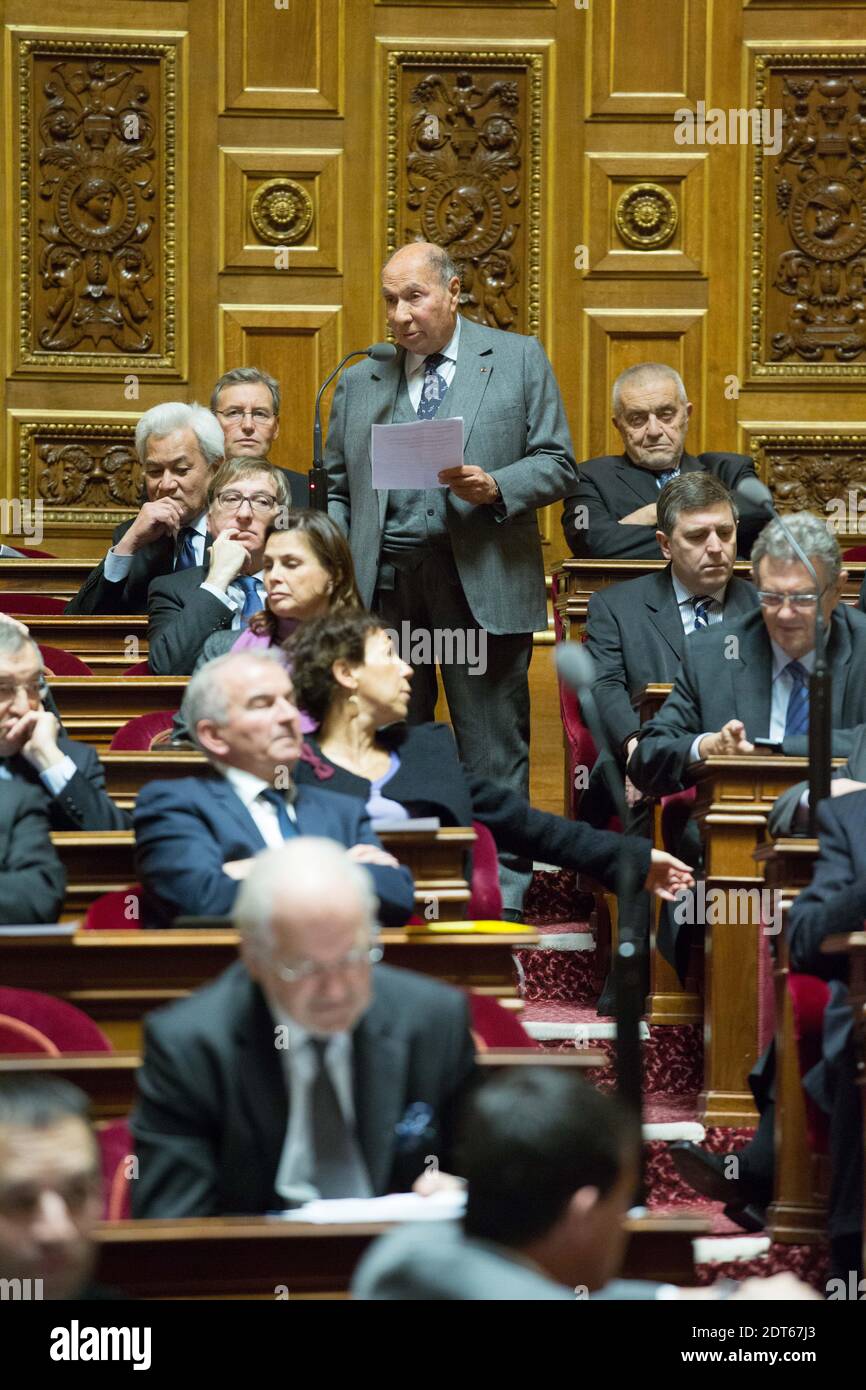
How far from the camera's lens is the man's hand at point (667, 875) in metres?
3.21

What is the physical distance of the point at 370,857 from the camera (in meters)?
2.96

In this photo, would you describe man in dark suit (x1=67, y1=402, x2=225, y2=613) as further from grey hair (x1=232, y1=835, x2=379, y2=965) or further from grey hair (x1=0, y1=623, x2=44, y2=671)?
grey hair (x1=232, y1=835, x2=379, y2=965)

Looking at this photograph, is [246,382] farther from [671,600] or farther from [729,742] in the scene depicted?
[729,742]

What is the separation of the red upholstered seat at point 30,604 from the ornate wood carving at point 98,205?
138 centimetres

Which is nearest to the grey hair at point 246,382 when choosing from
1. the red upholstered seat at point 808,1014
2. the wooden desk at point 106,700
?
the wooden desk at point 106,700

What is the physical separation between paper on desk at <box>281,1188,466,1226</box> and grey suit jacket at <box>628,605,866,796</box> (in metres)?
1.81

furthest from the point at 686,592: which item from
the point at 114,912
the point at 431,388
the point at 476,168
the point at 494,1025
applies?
the point at 476,168

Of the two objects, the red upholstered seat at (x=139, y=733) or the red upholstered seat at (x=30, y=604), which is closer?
the red upholstered seat at (x=139, y=733)

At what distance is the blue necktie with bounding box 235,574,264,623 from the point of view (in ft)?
14.6

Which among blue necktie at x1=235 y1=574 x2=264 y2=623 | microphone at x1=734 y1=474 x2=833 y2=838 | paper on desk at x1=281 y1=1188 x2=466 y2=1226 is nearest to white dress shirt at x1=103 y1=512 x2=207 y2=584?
blue necktie at x1=235 y1=574 x2=264 y2=623

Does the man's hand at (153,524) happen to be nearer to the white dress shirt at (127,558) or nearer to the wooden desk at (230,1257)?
the white dress shirt at (127,558)

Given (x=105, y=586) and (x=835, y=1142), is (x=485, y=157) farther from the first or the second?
(x=835, y=1142)

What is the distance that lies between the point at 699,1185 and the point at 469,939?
63 centimetres

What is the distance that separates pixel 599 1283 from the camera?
1779 mm
